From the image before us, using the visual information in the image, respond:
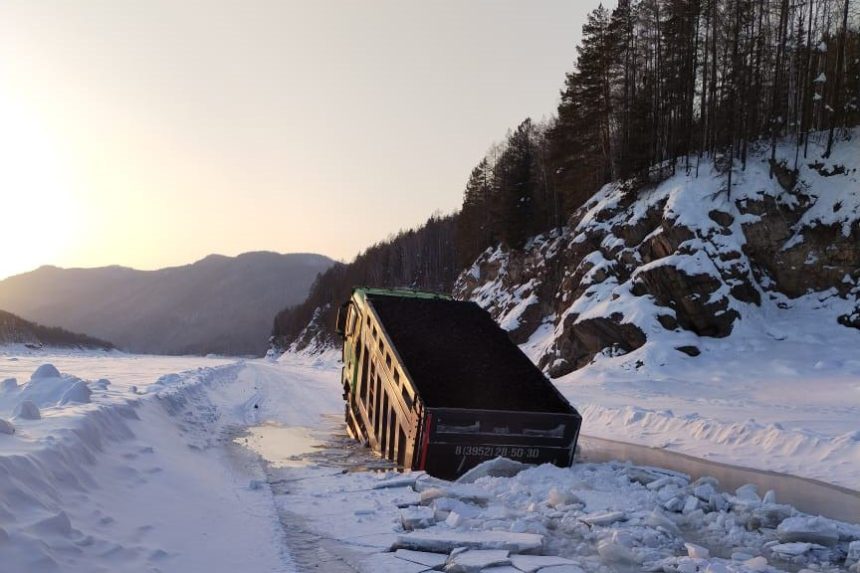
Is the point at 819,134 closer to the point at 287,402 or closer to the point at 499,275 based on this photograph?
the point at 499,275

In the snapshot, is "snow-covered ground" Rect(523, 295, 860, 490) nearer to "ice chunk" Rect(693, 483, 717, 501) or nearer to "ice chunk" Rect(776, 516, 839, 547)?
"ice chunk" Rect(693, 483, 717, 501)

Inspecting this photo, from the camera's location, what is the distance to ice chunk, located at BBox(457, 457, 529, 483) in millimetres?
7762

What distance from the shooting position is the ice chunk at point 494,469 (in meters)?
7.76

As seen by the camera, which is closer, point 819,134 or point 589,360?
point 589,360

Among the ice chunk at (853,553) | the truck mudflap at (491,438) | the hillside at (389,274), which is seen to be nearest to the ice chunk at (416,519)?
the truck mudflap at (491,438)

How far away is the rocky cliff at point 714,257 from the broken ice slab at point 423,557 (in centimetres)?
1828

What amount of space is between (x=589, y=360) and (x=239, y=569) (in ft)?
67.4

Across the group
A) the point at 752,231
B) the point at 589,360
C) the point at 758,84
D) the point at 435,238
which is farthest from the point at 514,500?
the point at 435,238

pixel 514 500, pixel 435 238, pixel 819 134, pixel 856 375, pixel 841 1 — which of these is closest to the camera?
pixel 514 500

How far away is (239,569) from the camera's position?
4.59 metres

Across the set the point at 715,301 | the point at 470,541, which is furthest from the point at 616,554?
the point at 715,301

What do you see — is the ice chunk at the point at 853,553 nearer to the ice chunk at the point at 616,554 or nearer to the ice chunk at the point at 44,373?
the ice chunk at the point at 616,554

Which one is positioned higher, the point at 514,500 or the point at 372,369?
the point at 372,369

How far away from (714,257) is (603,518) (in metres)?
19.6
